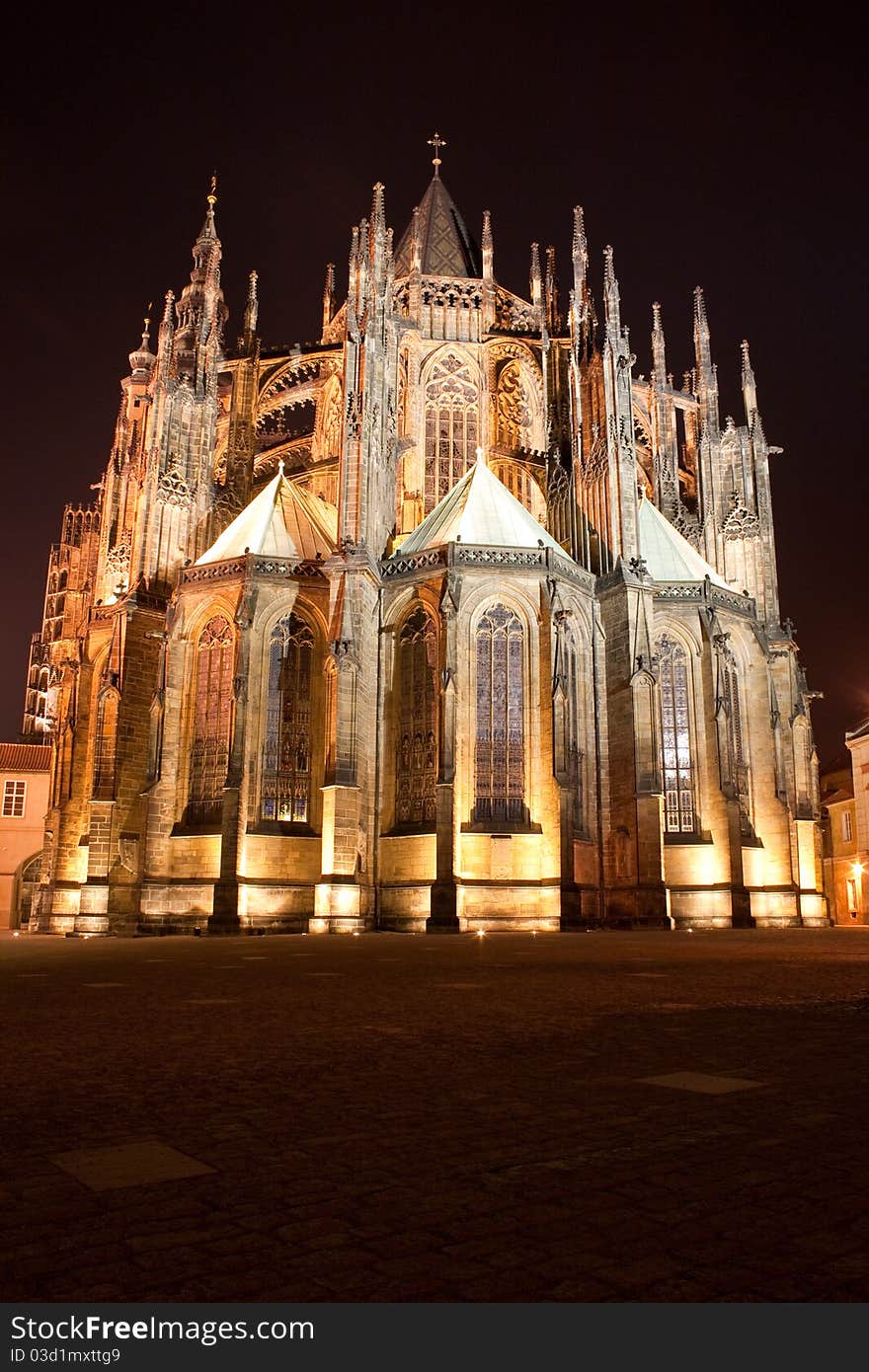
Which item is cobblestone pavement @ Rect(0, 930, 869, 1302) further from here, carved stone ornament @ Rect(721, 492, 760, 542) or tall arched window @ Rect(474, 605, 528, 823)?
carved stone ornament @ Rect(721, 492, 760, 542)

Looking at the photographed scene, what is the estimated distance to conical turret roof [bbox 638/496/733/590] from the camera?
33.8 metres

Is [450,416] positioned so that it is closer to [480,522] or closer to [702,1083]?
[480,522]

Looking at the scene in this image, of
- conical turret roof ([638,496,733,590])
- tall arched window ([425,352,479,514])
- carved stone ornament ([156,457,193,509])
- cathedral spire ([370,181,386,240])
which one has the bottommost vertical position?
conical turret roof ([638,496,733,590])

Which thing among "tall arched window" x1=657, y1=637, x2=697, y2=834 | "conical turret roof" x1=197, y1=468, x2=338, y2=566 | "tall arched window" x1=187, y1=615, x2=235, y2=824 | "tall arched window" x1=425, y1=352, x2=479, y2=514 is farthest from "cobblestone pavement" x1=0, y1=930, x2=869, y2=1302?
"tall arched window" x1=425, y1=352, x2=479, y2=514

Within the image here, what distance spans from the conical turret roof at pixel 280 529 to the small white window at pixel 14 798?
1795cm

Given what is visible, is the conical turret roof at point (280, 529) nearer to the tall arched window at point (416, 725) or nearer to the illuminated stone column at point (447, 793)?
the tall arched window at point (416, 725)

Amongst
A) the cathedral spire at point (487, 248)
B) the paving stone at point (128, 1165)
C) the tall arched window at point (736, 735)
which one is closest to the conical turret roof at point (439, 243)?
the cathedral spire at point (487, 248)

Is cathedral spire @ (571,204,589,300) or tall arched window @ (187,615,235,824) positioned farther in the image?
cathedral spire @ (571,204,589,300)

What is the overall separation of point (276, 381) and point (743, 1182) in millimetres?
38602

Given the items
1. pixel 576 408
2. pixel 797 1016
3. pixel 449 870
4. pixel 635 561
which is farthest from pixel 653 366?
pixel 797 1016

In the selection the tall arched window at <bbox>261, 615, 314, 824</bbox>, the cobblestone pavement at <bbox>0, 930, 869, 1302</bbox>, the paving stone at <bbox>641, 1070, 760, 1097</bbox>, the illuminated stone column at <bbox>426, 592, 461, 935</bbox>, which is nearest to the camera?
the cobblestone pavement at <bbox>0, 930, 869, 1302</bbox>

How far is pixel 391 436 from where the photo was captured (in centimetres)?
3269

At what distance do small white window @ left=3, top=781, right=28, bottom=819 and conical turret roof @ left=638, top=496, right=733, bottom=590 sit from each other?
28.9 meters

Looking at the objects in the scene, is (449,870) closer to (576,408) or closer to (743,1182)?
(576,408)
